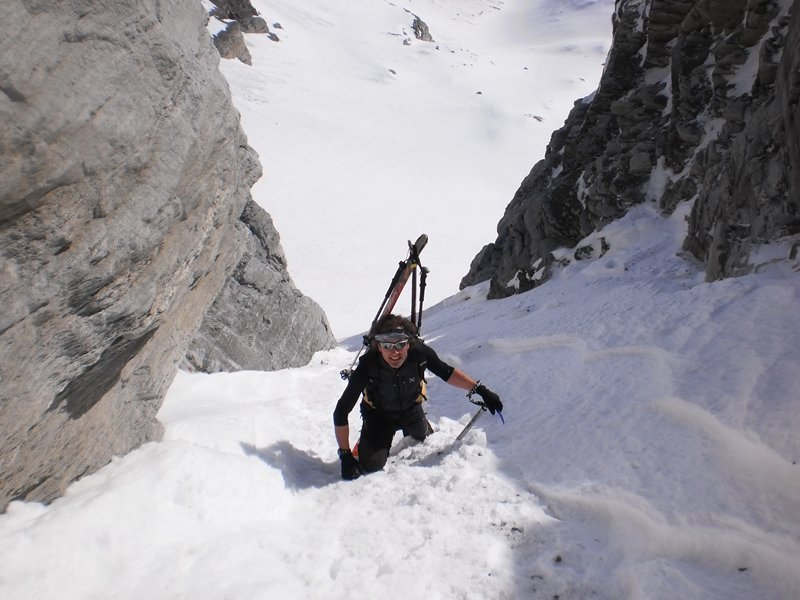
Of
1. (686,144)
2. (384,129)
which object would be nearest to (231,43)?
(384,129)

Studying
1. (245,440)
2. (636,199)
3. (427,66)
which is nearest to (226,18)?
(427,66)

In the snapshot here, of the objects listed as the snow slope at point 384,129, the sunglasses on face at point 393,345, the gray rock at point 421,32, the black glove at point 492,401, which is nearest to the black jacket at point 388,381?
the sunglasses on face at point 393,345

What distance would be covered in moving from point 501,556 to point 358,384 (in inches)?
71.5

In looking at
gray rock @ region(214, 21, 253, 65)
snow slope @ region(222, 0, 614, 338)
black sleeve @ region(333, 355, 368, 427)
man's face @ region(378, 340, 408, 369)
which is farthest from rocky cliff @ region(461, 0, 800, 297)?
gray rock @ region(214, 21, 253, 65)

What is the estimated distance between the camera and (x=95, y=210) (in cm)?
283

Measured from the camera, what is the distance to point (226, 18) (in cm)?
5156

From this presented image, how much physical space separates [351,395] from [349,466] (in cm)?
56

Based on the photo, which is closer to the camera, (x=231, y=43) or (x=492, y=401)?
(x=492, y=401)

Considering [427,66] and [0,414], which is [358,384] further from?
[427,66]

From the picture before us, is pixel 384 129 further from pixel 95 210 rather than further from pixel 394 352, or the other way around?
pixel 95 210

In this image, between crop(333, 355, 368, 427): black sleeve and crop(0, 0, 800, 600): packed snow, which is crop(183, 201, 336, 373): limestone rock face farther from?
crop(333, 355, 368, 427): black sleeve

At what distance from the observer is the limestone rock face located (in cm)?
815

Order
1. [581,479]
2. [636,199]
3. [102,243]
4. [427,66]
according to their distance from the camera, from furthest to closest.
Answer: [427,66], [636,199], [581,479], [102,243]

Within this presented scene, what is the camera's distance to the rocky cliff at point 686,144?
6016mm
